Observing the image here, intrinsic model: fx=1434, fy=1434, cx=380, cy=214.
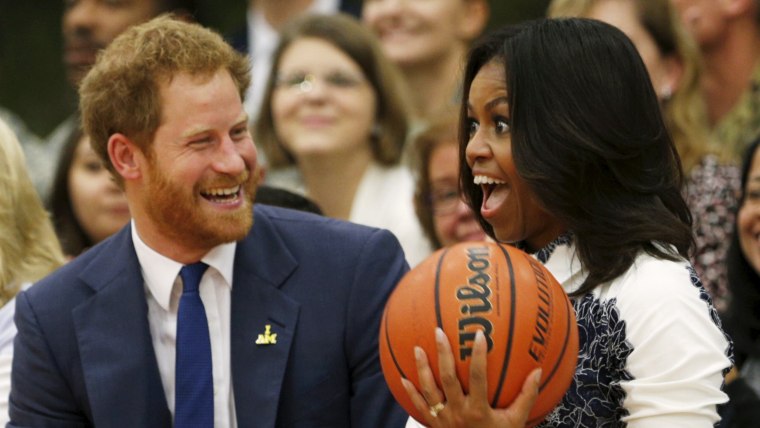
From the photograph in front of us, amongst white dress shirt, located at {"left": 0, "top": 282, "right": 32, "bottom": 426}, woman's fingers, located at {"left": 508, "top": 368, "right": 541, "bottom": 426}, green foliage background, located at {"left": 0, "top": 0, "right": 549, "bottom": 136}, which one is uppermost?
woman's fingers, located at {"left": 508, "top": 368, "right": 541, "bottom": 426}

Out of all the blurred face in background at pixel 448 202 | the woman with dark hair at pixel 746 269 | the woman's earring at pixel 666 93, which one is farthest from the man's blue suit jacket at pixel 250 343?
the woman's earring at pixel 666 93

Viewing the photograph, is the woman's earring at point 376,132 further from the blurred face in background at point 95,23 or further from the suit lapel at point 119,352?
the suit lapel at point 119,352

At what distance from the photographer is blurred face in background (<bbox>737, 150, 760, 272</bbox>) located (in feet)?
17.7

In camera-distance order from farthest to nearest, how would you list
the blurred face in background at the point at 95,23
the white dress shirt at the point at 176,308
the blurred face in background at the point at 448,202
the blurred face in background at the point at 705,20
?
the blurred face in background at the point at 95,23
the blurred face in background at the point at 705,20
the blurred face in background at the point at 448,202
the white dress shirt at the point at 176,308


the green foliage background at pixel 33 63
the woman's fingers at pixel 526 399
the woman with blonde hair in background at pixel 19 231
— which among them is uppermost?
the woman's fingers at pixel 526 399

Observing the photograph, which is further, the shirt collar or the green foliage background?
the green foliage background

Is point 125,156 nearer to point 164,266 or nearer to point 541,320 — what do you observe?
point 164,266

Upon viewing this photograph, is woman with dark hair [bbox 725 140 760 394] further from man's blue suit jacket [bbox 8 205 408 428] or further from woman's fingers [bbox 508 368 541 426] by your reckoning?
woman's fingers [bbox 508 368 541 426]

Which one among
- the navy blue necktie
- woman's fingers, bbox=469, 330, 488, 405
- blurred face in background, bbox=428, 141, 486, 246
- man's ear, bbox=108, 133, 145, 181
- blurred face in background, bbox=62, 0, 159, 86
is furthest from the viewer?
blurred face in background, bbox=62, 0, 159, 86

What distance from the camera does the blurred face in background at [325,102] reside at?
23.4 ft

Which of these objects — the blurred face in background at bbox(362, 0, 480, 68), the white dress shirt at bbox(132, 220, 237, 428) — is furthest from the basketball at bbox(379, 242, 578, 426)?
the blurred face in background at bbox(362, 0, 480, 68)

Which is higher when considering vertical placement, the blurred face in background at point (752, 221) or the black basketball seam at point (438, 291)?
the black basketball seam at point (438, 291)

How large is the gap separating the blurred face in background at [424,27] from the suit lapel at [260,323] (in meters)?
3.14

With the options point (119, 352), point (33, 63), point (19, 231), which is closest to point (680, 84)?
point (19, 231)
